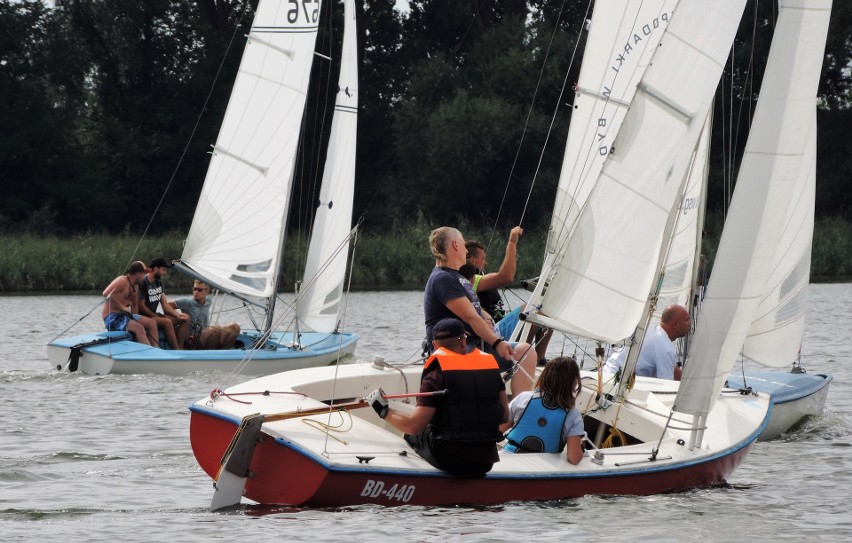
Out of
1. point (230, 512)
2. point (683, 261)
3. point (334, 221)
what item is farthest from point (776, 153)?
point (334, 221)

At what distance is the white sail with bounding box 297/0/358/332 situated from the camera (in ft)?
56.9

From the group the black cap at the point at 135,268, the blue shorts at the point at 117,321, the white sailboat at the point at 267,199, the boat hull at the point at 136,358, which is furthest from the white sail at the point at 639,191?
the white sailboat at the point at 267,199

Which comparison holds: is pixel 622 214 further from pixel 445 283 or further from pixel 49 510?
pixel 49 510

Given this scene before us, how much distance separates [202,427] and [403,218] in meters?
36.8

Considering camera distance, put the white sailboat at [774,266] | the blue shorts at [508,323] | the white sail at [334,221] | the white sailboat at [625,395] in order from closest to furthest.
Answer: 1. the white sailboat at [625,395]
2. the blue shorts at [508,323]
3. the white sailboat at [774,266]
4. the white sail at [334,221]

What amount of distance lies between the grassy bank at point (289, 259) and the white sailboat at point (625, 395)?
20.2m

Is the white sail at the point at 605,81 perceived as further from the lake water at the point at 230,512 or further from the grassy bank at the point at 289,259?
the grassy bank at the point at 289,259

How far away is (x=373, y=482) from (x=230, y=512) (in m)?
0.91

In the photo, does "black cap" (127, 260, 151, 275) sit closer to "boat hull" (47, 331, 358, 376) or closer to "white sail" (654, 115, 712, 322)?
"boat hull" (47, 331, 358, 376)

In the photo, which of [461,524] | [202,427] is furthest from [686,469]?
[202,427]

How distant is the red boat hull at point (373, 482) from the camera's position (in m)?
7.38

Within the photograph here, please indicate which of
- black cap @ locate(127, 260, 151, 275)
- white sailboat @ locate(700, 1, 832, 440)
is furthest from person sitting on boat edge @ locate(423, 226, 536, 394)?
black cap @ locate(127, 260, 151, 275)

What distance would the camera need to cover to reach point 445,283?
26.9ft

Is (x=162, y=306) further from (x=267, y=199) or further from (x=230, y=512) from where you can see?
(x=230, y=512)
